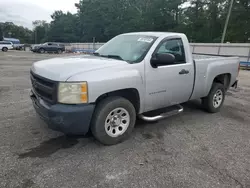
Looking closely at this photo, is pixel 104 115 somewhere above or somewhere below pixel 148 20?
below

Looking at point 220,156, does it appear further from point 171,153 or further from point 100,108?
point 100,108

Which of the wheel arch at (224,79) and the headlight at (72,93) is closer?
the headlight at (72,93)

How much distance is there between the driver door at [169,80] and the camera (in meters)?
3.59

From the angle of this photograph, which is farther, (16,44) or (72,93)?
(16,44)

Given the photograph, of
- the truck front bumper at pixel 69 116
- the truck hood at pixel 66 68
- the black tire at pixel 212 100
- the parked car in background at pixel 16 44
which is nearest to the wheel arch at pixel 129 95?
the truck front bumper at pixel 69 116

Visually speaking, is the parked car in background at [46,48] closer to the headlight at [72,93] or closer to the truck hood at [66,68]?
the truck hood at [66,68]

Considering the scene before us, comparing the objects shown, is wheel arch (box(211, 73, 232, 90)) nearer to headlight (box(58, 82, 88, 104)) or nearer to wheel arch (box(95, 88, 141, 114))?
wheel arch (box(95, 88, 141, 114))

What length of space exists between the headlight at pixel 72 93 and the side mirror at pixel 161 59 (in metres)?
1.32

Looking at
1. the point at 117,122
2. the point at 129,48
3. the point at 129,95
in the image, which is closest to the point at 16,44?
the point at 129,48

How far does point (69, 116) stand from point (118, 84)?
85 centimetres

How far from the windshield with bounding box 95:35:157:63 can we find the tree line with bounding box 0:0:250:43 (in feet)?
125

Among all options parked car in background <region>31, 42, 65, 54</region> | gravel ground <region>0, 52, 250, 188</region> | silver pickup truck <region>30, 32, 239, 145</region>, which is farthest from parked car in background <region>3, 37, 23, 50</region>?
silver pickup truck <region>30, 32, 239, 145</region>

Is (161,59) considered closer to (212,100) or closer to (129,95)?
(129,95)

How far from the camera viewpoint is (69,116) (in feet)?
9.27
